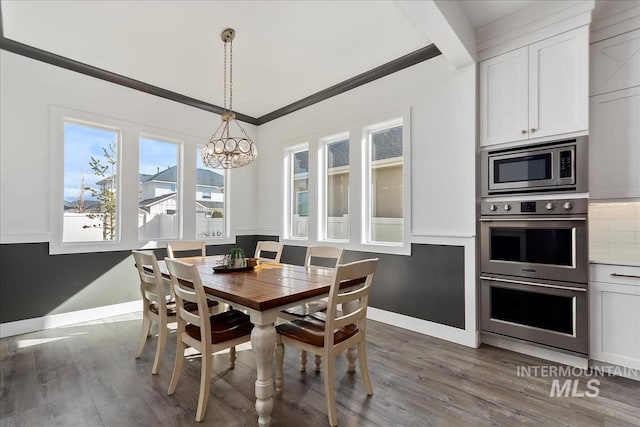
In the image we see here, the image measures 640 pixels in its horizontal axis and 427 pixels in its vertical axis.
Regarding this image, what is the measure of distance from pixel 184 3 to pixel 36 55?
79.6 inches

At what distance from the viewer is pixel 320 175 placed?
14.1 ft

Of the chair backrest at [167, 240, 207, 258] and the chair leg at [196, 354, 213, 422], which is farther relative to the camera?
the chair backrest at [167, 240, 207, 258]

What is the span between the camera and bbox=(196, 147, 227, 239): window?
14.9 feet

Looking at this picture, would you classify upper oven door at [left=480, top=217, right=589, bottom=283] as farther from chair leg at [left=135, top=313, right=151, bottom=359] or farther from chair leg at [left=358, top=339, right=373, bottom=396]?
chair leg at [left=135, top=313, right=151, bottom=359]

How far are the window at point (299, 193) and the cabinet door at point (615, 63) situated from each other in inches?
130

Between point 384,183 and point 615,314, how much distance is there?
232 centimetres

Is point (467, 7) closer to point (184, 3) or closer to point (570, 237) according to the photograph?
point (570, 237)

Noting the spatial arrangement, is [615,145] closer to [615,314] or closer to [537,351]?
[615,314]

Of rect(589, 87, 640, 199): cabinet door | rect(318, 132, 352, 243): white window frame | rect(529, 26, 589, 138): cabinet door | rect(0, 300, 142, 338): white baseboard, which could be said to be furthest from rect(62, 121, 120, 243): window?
rect(589, 87, 640, 199): cabinet door

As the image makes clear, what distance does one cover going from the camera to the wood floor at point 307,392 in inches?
69.6

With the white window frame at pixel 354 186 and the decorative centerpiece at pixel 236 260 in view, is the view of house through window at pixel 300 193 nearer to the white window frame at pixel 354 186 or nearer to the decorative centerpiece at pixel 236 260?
the white window frame at pixel 354 186

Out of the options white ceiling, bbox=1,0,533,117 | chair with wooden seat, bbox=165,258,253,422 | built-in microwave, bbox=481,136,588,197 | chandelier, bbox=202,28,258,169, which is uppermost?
white ceiling, bbox=1,0,533,117

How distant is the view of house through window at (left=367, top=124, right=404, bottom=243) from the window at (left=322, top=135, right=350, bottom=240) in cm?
42

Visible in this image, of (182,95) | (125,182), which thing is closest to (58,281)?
(125,182)
